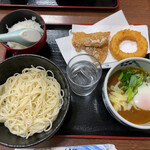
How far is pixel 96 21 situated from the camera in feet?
4.74

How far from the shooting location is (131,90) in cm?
106

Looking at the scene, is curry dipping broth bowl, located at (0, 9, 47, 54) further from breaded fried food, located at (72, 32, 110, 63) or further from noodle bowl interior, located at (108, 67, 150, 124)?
noodle bowl interior, located at (108, 67, 150, 124)

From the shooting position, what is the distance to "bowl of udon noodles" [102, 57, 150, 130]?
1.03 meters

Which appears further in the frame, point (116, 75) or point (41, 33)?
point (41, 33)

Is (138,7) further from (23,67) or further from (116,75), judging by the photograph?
(23,67)

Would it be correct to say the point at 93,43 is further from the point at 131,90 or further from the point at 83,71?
the point at 131,90

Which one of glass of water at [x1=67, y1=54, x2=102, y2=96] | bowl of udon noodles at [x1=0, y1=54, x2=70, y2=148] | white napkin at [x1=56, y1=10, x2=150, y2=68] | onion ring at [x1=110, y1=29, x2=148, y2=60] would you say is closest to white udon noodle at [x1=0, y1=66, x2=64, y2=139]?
bowl of udon noodles at [x1=0, y1=54, x2=70, y2=148]

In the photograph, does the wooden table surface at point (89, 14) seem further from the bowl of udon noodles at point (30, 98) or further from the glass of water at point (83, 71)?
the bowl of udon noodles at point (30, 98)

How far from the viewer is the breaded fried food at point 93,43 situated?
1.25 m

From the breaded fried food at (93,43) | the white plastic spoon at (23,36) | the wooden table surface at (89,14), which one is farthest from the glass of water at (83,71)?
the wooden table surface at (89,14)

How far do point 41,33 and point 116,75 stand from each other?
711 millimetres

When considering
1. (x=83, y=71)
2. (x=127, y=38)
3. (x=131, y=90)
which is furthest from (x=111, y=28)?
(x=131, y=90)

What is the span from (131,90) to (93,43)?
1.65ft

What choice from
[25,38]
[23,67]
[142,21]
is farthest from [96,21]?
[23,67]
